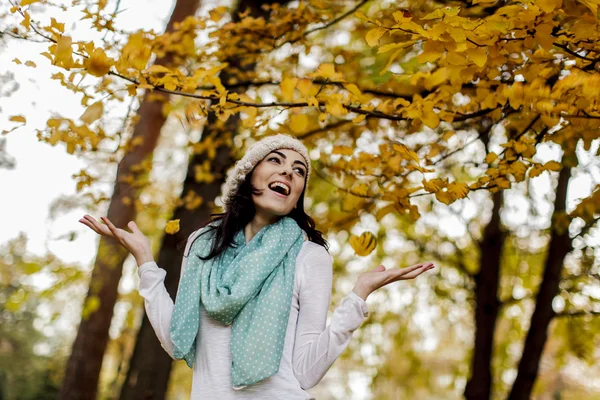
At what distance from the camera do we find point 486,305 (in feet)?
14.8

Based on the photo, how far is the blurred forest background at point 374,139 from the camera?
5.51 feet

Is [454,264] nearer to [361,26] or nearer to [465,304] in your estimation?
[465,304]

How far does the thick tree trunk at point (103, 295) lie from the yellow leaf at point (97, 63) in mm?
3353

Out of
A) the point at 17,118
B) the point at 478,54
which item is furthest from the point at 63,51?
the point at 478,54

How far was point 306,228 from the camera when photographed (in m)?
2.13

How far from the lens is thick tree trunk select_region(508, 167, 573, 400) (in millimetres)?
4086

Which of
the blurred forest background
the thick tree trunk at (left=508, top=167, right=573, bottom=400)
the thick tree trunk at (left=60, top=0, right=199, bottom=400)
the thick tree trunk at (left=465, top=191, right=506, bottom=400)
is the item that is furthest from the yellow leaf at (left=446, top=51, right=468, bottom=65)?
the thick tree trunk at (left=60, top=0, right=199, bottom=400)

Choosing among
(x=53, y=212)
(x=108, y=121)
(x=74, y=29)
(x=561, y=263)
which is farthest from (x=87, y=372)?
(x=561, y=263)

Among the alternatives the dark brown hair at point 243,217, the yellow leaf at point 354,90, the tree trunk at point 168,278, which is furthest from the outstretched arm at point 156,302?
the tree trunk at point 168,278

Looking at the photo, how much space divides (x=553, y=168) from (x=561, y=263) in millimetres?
2424

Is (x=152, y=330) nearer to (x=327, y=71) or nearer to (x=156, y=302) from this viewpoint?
(x=156, y=302)

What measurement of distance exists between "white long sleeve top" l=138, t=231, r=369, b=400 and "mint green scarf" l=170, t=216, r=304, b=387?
0.05 m

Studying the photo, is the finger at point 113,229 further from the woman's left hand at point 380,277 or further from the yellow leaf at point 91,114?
the woman's left hand at point 380,277

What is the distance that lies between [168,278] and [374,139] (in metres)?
1.69
